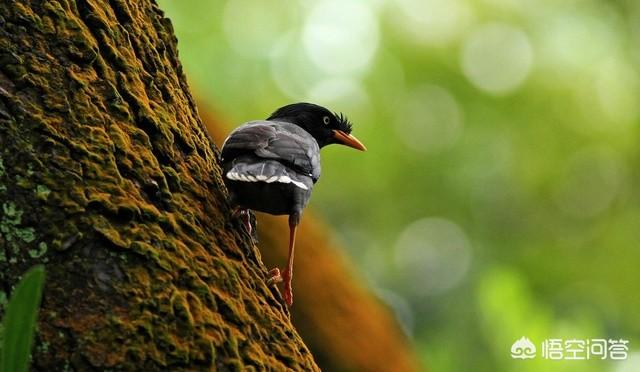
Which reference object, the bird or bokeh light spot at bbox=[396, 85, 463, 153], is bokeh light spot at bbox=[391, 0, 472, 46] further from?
the bird

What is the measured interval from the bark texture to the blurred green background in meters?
7.53

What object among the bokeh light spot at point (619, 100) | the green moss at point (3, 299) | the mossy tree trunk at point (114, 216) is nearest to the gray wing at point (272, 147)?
the mossy tree trunk at point (114, 216)

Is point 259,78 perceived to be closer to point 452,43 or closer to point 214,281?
point 452,43

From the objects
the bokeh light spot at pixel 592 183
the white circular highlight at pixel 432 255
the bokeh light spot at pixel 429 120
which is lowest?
the white circular highlight at pixel 432 255

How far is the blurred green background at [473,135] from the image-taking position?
15031mm

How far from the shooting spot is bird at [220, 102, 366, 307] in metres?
3.72

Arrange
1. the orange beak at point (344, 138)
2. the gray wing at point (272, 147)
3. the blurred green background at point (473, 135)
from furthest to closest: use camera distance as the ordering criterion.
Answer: the blurred green background at point (473, 135) → the orange beak at point (344, 138) → the gray wing at point (272, 147)

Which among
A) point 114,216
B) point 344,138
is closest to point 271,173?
point 114,216

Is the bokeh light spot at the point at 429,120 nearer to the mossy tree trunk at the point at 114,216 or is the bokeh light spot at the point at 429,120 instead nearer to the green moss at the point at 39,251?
the mossy tree trunk at the point at 114,216

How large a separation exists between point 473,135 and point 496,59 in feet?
5.27

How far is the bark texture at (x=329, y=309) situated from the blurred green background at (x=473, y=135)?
753cm

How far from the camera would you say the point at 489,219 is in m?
16.9

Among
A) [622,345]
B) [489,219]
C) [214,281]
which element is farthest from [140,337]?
[489,219]

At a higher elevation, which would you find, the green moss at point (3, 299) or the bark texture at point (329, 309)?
the green moss at point (3, 299)
